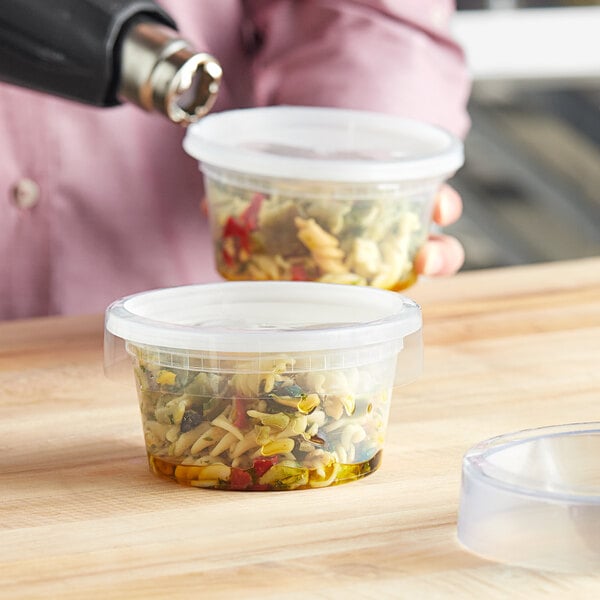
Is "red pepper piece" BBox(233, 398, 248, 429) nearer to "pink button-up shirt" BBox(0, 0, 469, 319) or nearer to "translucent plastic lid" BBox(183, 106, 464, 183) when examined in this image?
"translucent plastic lid" BBox(183, 106, 464, 183)

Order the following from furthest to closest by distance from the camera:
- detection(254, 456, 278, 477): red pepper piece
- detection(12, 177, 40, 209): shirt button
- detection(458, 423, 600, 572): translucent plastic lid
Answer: detection(12, 177, 40, 209): shirt button → detection(254, 456, 278, 477): red pepper piece → detection(458, 423, 600, 572): translucent plastic lid

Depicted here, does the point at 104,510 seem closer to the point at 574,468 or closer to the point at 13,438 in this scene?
the point at 13,438

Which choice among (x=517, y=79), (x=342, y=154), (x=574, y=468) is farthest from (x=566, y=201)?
(x=574, y=468)

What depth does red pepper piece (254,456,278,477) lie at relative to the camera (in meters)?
0.66

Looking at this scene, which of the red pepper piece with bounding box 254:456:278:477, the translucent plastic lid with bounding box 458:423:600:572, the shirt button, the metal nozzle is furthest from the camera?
the shirt button

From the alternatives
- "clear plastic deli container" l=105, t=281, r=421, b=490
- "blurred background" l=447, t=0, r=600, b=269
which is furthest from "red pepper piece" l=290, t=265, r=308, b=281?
"blurred background" l=447, t=0, r=600, b=269

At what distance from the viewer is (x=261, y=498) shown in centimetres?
67

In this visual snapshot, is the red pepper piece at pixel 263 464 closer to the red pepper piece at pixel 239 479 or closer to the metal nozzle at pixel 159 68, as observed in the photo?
the red pepper piece at pixel 239 479

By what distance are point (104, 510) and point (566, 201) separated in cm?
218

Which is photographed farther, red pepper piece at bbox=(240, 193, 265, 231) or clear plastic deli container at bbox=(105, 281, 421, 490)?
red pepper piece at bbox=(240, 193, 265, 231)

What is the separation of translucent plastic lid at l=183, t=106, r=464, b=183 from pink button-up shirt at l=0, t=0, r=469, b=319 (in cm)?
16

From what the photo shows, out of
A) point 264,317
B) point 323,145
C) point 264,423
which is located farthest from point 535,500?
point 323,145

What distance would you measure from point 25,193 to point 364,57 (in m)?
0.37

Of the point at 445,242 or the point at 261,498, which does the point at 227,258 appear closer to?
the point at 445,242
